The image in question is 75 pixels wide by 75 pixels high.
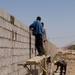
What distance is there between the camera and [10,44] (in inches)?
274

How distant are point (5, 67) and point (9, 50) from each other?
1.89 ft

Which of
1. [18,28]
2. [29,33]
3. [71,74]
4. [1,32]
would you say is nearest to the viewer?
[1,32]

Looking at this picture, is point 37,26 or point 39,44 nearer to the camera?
point 37,26

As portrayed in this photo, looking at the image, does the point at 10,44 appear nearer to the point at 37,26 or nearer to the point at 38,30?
the point at 37,26

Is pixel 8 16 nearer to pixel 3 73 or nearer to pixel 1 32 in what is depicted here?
pixel 1 32

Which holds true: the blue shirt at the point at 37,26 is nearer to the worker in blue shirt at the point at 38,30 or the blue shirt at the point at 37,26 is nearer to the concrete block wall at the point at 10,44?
the worker in blue shirt at the point at 38,30

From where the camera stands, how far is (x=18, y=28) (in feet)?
26.7

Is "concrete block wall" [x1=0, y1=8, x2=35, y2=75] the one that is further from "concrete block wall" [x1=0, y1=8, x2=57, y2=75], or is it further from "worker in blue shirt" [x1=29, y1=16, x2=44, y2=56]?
"worker in blue shirt" [x1=29, y1=16, x2=44, y2=56]

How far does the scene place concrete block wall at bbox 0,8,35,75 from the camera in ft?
20.2

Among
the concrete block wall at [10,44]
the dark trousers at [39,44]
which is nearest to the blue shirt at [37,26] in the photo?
the dark trousers at [39,44]

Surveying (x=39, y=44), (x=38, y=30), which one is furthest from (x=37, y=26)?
(x=39, y=44)

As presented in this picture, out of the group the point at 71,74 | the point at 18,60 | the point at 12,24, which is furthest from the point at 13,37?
the point at 71,74

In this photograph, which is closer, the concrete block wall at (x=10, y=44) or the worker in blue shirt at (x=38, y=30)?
the concrete block wall at (x=10, y=44)

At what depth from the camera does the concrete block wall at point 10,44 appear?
6.16 metres
